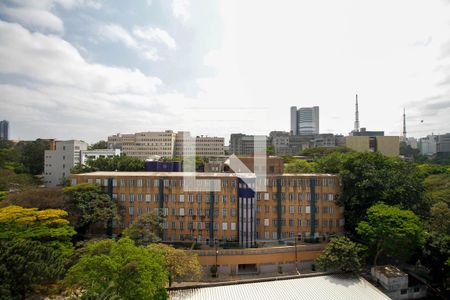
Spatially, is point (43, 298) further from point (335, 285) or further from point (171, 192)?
point (335, 285)

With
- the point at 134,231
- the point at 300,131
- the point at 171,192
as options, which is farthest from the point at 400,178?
the point at 300,131

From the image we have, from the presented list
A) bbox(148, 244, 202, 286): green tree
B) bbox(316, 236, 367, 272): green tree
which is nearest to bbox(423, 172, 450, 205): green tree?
bbox(316, 236, 367, 272): green tree

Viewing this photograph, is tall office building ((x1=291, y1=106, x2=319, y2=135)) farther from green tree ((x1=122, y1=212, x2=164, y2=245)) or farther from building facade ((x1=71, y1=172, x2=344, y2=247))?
green tree ((x1=122, y1=212, x2=164, y2=245))

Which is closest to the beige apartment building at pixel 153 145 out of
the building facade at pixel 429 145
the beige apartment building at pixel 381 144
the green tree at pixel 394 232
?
the beige apartment building at pixel 381 144

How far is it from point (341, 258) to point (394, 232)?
15.9 feet

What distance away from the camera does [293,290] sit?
19516mm

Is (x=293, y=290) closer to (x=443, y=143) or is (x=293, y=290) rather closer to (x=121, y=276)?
(x=121, y=276)

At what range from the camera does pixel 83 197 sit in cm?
2581

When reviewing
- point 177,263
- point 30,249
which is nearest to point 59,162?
point 30,249

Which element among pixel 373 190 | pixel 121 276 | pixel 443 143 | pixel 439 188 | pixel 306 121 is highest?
pixel 306 121

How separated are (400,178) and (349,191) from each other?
18.0ft

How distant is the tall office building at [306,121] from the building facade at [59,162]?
133608 mm

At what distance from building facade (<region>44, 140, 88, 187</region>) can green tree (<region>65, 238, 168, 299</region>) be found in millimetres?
40641

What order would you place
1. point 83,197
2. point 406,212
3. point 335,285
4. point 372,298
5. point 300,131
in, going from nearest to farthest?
point 372,298 < point 335,285 < point 406,212 < point 83,197 < point 300,131
